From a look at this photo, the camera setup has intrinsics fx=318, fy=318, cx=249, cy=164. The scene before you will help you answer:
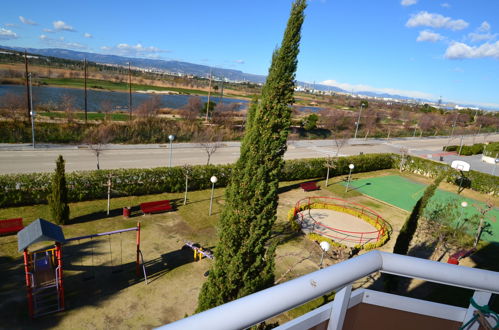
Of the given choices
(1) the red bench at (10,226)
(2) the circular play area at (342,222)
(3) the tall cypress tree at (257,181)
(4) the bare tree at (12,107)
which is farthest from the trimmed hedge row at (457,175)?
(4) the bare tree at (12,107)

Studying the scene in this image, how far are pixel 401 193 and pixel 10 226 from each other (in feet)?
83.4

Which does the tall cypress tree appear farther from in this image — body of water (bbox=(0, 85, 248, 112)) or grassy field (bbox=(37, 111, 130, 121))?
body of water (bbox=(0, 85, 248, 112))

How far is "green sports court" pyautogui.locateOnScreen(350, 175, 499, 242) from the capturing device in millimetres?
22908

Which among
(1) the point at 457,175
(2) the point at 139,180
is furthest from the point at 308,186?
(1) the point at 457,175

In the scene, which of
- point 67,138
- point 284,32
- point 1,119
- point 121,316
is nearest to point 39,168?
point 67,138

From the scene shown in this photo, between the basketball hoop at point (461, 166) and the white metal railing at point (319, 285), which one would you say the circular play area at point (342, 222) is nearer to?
the basketball hoop at point (461, 166)

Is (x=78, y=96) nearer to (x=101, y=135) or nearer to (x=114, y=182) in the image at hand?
(x=101, y=135)

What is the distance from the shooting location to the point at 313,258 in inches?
583

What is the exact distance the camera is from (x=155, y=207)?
1714 centimetres

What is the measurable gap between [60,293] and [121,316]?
83.8 inches

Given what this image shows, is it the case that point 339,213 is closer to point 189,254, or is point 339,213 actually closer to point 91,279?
point 189,254

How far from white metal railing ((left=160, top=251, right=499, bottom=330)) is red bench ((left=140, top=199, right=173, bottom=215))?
1639cm

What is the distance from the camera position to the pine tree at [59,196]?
14.5 metres

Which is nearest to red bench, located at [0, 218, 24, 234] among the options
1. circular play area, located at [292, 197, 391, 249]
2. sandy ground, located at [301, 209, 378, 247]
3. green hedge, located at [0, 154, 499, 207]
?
green hedge, located at [0, 154, 499, 207]
